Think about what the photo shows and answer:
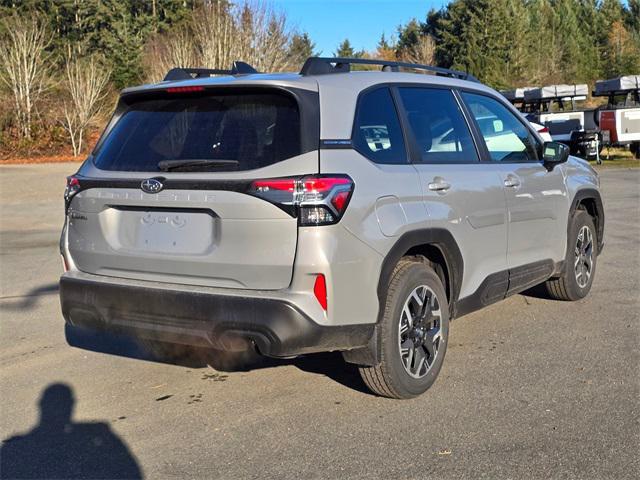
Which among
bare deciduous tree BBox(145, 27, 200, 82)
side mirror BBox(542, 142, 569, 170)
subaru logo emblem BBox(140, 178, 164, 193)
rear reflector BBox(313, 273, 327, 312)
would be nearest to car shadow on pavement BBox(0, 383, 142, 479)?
rear reflector BBox(313, 273, 327, 312)

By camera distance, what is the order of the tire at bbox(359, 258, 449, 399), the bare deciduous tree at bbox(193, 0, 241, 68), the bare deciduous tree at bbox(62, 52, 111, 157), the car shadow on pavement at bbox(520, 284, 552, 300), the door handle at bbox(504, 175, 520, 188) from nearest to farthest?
the tire at bbox(359, 258, 449, 399)
the door handle at bbox(504, 175, 520, 188)
the car shadow on pavement at bbox(520, 284, 552, 300)
the bare deciduous tree at bbox(193, 0, 241, 68)
the bare deciduous tree at bbox(62, 52, 111, 157)

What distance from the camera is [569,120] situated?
79.3 ft

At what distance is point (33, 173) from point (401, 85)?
20978mm

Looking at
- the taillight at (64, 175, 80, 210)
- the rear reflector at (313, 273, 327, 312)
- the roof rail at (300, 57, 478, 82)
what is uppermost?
the roof rail at (300, 57, 478, 82)

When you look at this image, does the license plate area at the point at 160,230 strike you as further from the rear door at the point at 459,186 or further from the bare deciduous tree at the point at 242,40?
the bare deciduous tree at the point at 242,40

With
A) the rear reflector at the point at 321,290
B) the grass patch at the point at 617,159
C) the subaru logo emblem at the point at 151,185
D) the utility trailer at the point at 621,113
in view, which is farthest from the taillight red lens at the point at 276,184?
the grass patch at the point at 617,159

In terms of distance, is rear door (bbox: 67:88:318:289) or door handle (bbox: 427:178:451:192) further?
door handle (bbox: 427:178:451:192)

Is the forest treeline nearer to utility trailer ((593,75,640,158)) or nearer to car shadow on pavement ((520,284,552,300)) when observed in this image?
utility trailer ((593,75,640,158))

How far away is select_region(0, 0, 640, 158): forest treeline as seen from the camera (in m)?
27.5

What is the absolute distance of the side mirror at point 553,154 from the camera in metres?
5.86

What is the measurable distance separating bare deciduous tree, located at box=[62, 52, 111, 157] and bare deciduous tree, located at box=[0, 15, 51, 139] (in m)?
1.40

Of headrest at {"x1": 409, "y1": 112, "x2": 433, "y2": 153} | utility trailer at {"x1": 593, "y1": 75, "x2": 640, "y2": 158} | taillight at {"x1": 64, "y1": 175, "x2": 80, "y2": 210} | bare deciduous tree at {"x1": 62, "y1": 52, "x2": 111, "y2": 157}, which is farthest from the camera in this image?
bare deciduous tree at {"x1": 62, "y1": 52, "x2": 111, "y2": 157}

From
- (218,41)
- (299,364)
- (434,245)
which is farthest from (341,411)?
(218,41)

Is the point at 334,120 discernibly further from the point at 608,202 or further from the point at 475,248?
the point at 608,202
